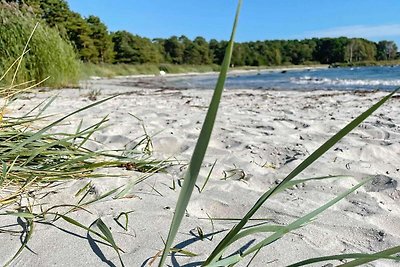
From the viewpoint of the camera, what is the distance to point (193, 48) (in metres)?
58.8

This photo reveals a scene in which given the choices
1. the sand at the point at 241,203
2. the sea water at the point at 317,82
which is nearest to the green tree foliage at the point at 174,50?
the sea water at the point at 317,82

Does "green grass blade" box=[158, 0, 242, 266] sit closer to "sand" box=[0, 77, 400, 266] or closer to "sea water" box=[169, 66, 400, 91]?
"sand" box=[0, 77, 400, 266]

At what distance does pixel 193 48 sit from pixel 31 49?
5382 cm

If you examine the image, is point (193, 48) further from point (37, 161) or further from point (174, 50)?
point (37, 161)

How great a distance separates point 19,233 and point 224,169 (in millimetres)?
915

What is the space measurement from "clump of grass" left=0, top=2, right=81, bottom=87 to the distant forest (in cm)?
2375

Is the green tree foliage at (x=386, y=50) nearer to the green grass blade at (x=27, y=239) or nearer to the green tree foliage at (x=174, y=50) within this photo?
the green tree foliage at (x=174, y=50)

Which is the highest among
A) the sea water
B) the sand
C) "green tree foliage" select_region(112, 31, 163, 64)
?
"green tree foliage" select_region(112, 31, 163, 64)

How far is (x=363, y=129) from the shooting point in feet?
8.13

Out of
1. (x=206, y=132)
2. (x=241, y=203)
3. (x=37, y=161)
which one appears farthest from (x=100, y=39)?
(x=206, y=132)

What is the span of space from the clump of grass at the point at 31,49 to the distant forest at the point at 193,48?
23753 millimetres

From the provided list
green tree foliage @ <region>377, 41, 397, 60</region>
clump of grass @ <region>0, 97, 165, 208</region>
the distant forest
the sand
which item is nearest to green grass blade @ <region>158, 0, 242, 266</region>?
the sand

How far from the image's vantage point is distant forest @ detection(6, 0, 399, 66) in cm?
3638

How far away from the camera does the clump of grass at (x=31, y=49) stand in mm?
5852
